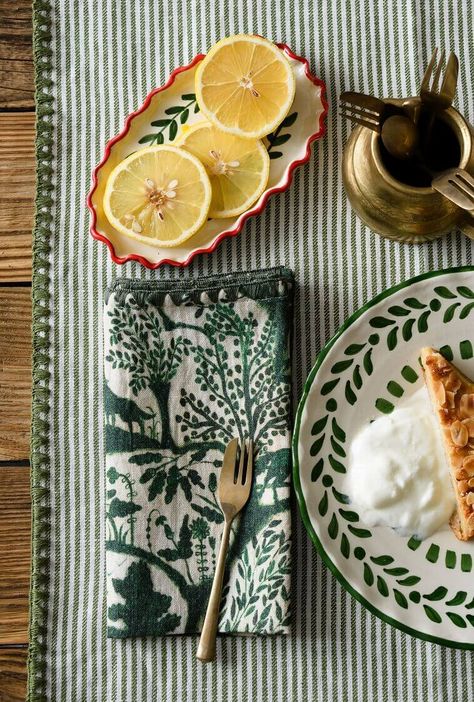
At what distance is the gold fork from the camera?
2.70 ft

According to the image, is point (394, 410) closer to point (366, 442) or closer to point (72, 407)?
point (366, 442)

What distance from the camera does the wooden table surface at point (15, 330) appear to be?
887 mm

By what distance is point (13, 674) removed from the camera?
0.88 metres

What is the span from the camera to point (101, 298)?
35.4 inches

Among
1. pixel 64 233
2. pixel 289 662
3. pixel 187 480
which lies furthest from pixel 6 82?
pixel 289 662

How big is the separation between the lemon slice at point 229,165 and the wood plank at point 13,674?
20.7 inches

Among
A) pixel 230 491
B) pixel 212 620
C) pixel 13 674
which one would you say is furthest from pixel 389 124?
pixel 13 674

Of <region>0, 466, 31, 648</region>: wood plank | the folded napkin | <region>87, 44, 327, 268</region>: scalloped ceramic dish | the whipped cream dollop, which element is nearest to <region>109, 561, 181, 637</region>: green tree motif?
the folded napkin

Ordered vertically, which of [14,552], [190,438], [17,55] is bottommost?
[14,552]

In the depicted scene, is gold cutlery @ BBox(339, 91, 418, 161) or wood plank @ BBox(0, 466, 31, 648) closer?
gold cutlery @ BBox(339, 91, 418, 161)

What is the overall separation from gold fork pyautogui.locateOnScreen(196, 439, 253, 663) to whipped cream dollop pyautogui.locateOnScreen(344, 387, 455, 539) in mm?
106

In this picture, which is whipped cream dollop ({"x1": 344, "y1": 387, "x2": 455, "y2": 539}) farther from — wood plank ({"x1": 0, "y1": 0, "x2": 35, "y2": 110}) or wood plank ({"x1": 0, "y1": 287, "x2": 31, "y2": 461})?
wood plank ({"x1": 0, "y1": 0, "x2": 35, "y2": 110})

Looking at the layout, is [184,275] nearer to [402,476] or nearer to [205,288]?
[205,288]

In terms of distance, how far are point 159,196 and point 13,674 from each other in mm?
543
